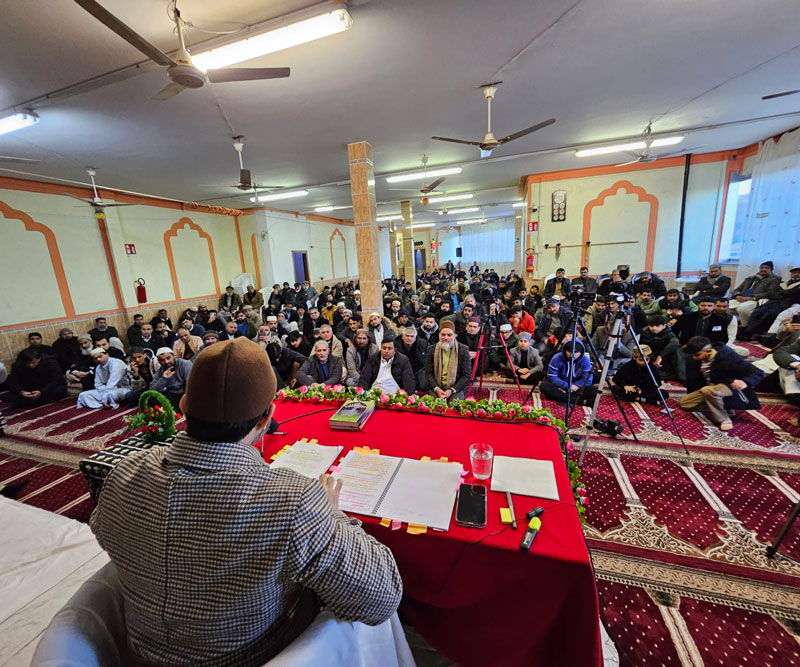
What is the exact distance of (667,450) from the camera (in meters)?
2.97

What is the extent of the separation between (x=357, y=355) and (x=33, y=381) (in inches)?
188

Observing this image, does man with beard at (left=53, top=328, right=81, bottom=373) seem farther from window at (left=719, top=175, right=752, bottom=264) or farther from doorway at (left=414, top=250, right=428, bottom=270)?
doorway at (left=414, top=250, right=428, bottom=270)

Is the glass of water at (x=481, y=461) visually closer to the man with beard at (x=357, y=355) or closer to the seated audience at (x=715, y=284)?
the man with beard at (x=357, y=355)

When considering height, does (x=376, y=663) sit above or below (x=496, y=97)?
below

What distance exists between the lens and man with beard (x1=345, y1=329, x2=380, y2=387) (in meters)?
4.24

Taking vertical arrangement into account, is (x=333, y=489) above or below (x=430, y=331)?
above

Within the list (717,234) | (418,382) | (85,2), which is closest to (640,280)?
(717,234)

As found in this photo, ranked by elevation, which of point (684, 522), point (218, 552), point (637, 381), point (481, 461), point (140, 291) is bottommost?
point (684, 522)

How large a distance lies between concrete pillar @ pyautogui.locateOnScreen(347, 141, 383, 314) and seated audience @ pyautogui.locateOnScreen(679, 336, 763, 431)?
425cm

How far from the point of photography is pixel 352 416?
1.92 metres

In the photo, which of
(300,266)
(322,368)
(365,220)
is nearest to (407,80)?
(365,220)

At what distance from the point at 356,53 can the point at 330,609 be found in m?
3.91

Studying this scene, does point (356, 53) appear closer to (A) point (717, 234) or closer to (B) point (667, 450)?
(B) point (667, 450)

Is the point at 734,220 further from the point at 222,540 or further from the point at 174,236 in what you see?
the point at 174,236
